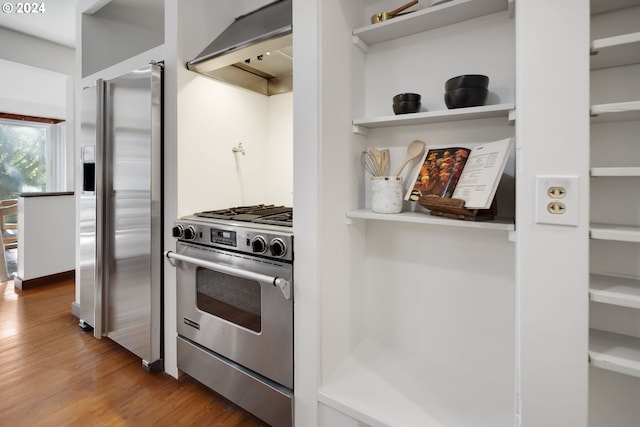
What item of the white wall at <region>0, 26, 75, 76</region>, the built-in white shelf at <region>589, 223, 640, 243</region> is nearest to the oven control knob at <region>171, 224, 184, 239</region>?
the built-in white shelf at <region>589, 223, 640, 243</region>

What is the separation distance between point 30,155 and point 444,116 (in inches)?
228

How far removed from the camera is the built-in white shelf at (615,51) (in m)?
0.81

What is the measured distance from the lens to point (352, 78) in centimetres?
151

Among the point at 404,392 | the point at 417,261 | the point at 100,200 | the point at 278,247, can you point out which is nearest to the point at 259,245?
the point at 278,247

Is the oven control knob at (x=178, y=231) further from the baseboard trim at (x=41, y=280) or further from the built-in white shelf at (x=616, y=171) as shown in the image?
the baseboard trim at (x=41, y=280)

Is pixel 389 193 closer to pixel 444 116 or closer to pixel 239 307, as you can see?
pixel 444 116

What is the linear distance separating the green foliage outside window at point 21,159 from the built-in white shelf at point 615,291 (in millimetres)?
6176

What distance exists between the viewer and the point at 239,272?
1473mm

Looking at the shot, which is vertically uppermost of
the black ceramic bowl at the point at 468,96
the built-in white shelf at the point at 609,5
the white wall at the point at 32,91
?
the white wall at the point at 32,91

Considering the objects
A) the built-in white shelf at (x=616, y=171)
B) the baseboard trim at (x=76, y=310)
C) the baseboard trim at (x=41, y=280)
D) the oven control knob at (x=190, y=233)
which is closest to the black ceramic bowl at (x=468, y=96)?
the built-in white shelf at (x=616, y=171)

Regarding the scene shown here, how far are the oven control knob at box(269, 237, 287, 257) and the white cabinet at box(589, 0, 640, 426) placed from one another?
41.1 inches

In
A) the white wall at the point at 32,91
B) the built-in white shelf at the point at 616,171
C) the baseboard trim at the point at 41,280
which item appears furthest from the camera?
the white wall at the point at 32,91

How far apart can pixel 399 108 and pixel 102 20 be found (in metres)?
2.64

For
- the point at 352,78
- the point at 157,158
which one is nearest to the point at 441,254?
the point at 352,78
